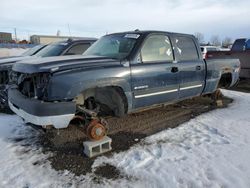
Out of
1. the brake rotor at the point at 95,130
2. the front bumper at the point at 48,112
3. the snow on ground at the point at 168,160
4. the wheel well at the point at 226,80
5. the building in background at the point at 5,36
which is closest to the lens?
the snow on ground at the point at 168,160

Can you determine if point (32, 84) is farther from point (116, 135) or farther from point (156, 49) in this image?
point (156, 49)

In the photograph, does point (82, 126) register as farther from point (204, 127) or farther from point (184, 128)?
point (204, 127)

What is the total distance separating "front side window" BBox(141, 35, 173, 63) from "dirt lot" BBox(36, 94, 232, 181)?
130 centimetres

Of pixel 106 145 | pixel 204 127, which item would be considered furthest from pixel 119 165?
pixel 204 127

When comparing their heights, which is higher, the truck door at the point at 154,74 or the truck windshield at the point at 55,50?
the truck windshield at the point at 55,50

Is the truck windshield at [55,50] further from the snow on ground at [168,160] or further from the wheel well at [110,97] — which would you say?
the wheel well at [110,97]

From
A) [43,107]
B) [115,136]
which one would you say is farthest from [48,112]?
[115,136]

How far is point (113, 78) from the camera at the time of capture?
3900mm

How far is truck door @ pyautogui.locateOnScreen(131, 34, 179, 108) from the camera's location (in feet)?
14.1

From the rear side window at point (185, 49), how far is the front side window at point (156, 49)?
0.76 feet

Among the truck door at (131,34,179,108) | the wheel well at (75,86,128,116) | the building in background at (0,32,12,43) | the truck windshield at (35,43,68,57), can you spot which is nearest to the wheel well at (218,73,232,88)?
the truck door at (131,34,179,108)

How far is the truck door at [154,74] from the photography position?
4.30 meters

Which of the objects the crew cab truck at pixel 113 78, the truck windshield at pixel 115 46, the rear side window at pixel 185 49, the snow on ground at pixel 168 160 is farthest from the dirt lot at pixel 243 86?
the truck windshield at pixel 115 46

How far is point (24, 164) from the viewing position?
353cm
